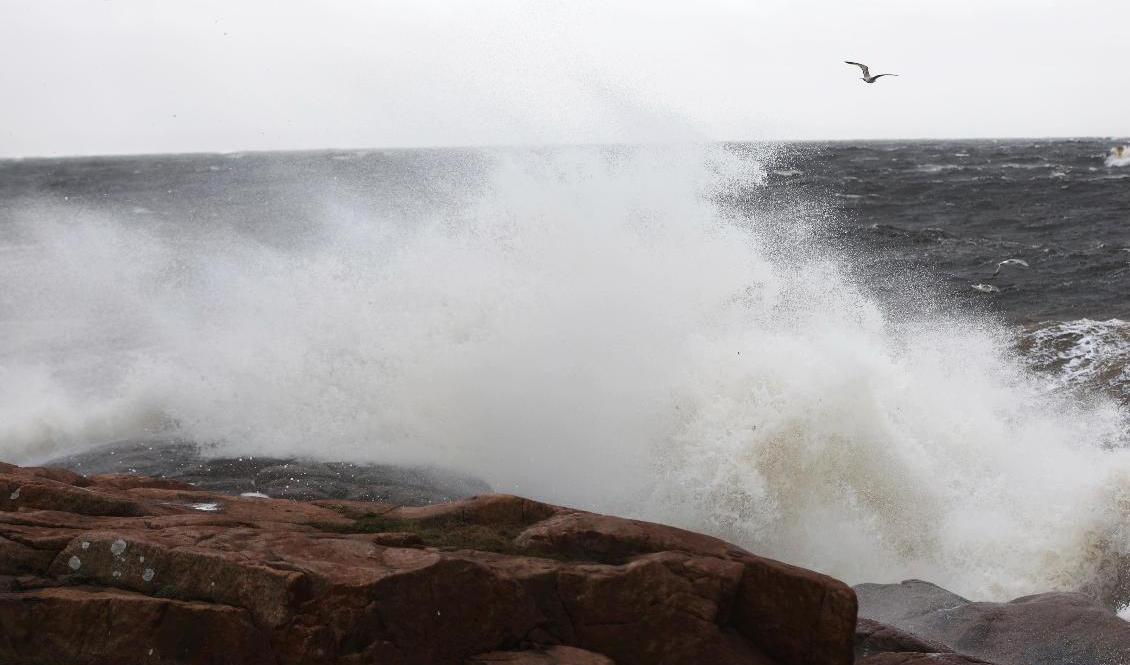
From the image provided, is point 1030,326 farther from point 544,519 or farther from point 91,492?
point 91,492

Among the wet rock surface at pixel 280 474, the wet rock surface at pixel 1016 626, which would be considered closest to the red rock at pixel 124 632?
the wet rock surface at pixel 1016 626

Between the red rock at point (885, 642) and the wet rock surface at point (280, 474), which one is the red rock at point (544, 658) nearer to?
the red rock at point (885, 642)

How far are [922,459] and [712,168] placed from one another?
5.72 metres

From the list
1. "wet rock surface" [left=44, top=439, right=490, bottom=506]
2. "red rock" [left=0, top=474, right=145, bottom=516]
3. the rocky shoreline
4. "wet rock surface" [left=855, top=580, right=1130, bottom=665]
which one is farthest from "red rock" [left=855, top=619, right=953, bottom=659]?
"wet rock surface" [left=44, top=439, right=490, bottom=506]

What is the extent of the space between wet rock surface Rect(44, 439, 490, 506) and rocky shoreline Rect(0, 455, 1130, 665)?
2714mm

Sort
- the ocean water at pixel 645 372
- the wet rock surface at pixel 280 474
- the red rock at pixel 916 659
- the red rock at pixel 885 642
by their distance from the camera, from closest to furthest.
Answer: the red rock at pixel 916 659, the red rock at pixel 885 642, the wet rock surface at pixel 280 474, the ocean water at pixel 645 372

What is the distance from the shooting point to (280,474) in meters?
8.00

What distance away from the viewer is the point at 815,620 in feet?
13.7

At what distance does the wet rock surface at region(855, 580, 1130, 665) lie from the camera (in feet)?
17.8

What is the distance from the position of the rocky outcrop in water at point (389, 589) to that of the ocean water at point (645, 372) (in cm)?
358

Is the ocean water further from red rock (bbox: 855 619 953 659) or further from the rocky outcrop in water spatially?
the rocky outcrop in water

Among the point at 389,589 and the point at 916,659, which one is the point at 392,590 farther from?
the point at 916,659

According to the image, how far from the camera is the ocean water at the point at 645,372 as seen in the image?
26.6 ft

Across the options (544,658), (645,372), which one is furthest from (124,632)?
(645,372)
